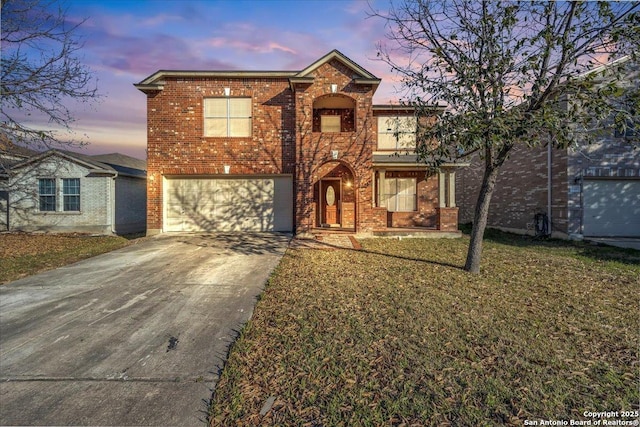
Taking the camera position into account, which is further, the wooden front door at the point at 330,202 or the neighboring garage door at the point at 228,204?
the wooden front door at the point at 330,202

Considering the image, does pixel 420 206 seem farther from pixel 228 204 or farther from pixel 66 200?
pixel 66 200

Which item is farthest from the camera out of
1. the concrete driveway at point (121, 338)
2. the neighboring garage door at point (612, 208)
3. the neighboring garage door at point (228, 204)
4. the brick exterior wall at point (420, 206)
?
the brick exterior wall at point (420, 206)

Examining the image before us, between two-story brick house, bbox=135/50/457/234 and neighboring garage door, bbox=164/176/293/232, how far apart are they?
44mm

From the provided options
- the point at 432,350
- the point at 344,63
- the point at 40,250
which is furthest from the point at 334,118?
the point at 40,250

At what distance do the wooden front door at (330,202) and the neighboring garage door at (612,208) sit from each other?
10843 mm

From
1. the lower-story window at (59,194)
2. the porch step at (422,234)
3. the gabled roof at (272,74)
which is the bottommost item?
the porch step at (422,234)

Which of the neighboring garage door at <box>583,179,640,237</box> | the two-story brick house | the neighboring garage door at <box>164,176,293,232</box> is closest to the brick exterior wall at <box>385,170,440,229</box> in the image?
the two-story brick house

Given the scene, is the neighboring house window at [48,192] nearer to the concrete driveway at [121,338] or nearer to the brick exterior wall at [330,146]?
the concrete driveway at [121,338]

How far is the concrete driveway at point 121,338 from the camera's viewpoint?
281 centimetres

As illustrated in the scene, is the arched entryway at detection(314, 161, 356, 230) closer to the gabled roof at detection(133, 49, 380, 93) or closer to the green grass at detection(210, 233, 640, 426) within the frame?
the gabled roof at detection(133, 49, 380, 93)

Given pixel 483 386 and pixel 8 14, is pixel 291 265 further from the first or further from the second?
pixel 8 14

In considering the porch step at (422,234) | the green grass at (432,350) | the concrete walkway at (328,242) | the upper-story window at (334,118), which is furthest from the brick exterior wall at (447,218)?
the upper-story window at (334,118)

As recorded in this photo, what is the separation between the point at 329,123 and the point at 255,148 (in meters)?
3.88

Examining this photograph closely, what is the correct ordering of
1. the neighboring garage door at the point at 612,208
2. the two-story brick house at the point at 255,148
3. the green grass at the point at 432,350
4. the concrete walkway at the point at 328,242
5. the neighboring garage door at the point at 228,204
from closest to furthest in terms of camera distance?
the green grass at the point at 432,350, the concrete walkway at the point at 328,242, the two-story brick house at the point at 255,148, the neighboring garage door at the point at 612,208, the neighboring garage door at the point at 228,204
